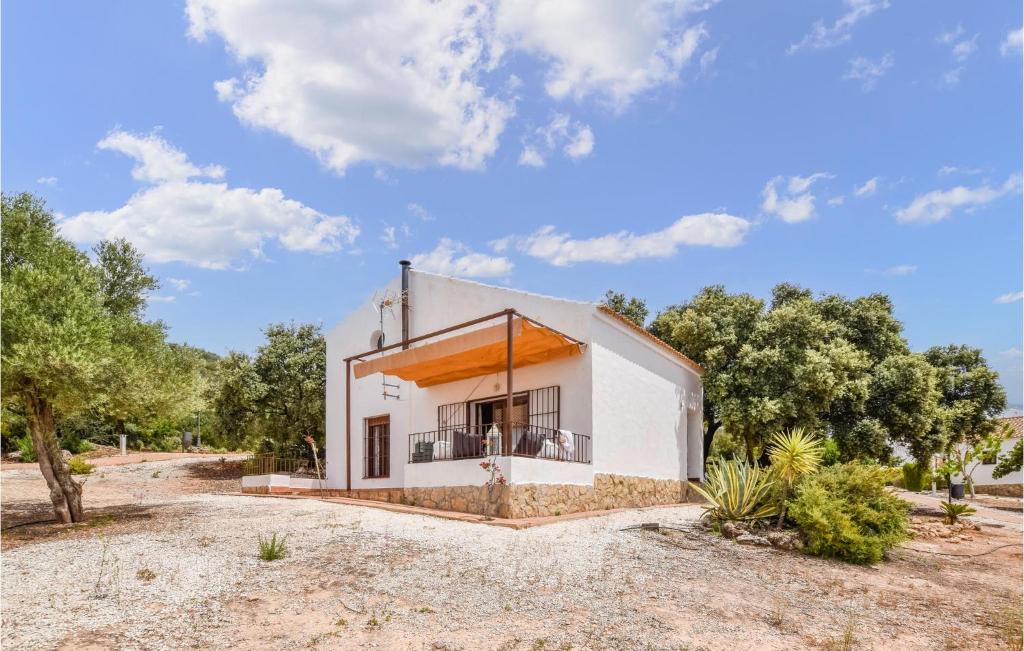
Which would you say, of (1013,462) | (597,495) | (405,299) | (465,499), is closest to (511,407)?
(465,499)

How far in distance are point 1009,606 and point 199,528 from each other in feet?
39.6

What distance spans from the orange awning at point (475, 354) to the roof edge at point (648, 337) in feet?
3.61

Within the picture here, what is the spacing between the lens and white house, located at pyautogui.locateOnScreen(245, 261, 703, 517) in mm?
14648

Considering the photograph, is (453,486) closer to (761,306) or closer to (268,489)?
(268,489)

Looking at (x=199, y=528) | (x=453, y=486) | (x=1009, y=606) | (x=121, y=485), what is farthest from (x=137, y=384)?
(x=1009, y=606)

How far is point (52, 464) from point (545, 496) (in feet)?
30.8

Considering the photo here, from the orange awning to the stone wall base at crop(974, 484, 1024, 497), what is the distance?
29.8 m

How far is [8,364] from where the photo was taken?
12.0 meters

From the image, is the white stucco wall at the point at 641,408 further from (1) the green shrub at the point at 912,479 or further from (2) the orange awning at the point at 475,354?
(1) the green shrub at the point at 912,479

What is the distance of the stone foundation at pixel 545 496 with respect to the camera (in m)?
13.8

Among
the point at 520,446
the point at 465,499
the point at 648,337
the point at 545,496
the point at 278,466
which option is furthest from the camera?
the point at 278,466

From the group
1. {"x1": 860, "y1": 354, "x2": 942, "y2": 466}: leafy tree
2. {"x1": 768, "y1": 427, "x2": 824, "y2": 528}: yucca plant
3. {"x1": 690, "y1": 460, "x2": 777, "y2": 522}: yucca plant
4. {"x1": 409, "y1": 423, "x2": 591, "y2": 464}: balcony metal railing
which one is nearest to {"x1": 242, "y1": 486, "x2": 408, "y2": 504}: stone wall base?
{"x1": 409, "y1": 423, "x2": 591, "y2": 464}: balcony metal railing

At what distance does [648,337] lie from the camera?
17.9 meters

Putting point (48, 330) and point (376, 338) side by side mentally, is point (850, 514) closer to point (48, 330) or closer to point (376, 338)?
point (48, 330)
